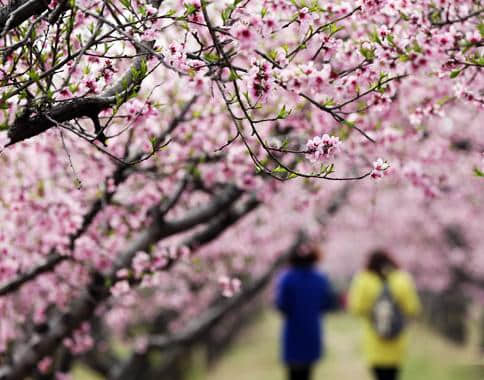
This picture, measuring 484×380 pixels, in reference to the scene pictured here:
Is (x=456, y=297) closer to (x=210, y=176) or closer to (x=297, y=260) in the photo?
(x=297, y=260)

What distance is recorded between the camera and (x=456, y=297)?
18000 mm

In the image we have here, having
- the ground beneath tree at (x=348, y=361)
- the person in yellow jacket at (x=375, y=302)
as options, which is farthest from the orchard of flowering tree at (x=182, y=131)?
the ground beneath tree at (x=348, y=361)

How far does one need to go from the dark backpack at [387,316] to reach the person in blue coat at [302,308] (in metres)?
0.75

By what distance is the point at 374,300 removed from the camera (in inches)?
306

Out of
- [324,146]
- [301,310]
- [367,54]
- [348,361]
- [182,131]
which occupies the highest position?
[348,361]

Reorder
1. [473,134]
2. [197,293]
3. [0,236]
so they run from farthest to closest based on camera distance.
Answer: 1. [197,293]
2. [473,134]
3. [0,236]

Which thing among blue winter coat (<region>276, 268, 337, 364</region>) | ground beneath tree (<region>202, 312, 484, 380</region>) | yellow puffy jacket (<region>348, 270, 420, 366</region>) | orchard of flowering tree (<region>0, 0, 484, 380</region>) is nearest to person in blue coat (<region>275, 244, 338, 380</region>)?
blue winter coat (<region>276, 268, 337, 364</region>)

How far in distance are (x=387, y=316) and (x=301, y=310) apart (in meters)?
1.09

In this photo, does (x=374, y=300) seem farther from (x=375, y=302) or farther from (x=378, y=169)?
(x=378, y=169)

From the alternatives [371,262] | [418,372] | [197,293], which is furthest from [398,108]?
[418,372]

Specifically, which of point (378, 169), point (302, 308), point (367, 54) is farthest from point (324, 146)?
point (302, 308)

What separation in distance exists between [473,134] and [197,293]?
6.59 meters

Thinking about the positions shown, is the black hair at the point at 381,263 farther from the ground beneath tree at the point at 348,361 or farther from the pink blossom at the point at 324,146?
the ground beneath tree at the point at 348,361

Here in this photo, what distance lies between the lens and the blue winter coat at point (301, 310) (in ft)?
26.1
